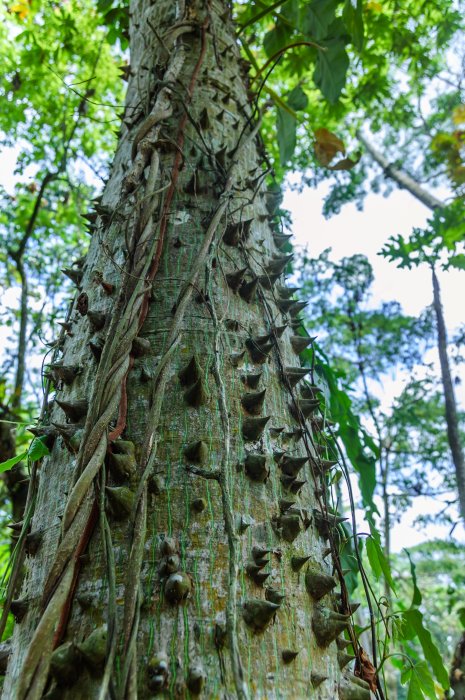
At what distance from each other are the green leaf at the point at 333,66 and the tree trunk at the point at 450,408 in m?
2.69

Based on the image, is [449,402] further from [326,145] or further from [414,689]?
[414,689]

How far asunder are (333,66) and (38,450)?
8.69 feet

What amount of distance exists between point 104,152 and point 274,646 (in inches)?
376

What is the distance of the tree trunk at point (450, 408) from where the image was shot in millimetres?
4195

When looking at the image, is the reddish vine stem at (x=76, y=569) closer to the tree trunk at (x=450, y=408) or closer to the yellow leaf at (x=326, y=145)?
the yellow leaf at (x=326, y=145)

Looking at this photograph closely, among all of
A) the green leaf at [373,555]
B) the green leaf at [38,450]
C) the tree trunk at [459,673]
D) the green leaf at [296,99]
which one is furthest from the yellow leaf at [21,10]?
the tree trunk at [459,673]

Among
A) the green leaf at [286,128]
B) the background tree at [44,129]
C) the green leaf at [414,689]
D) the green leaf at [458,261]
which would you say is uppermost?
the background tree at [44,129]

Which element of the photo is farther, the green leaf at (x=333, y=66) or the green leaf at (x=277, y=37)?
the green leaf at (x=277, y=37)

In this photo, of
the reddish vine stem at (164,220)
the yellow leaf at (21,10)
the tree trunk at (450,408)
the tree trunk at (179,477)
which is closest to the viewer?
the tree trunk at (179,477)

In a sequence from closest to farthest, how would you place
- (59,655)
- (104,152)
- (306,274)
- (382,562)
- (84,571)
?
(59,655) → (84,571) → (382,562) → (306,274) → (104,152)

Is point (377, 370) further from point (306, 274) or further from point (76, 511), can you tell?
point (76, 511)

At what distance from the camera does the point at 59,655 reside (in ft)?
2.70

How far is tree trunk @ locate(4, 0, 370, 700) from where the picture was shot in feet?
2.78

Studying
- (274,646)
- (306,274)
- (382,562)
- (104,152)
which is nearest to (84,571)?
(274,646)
